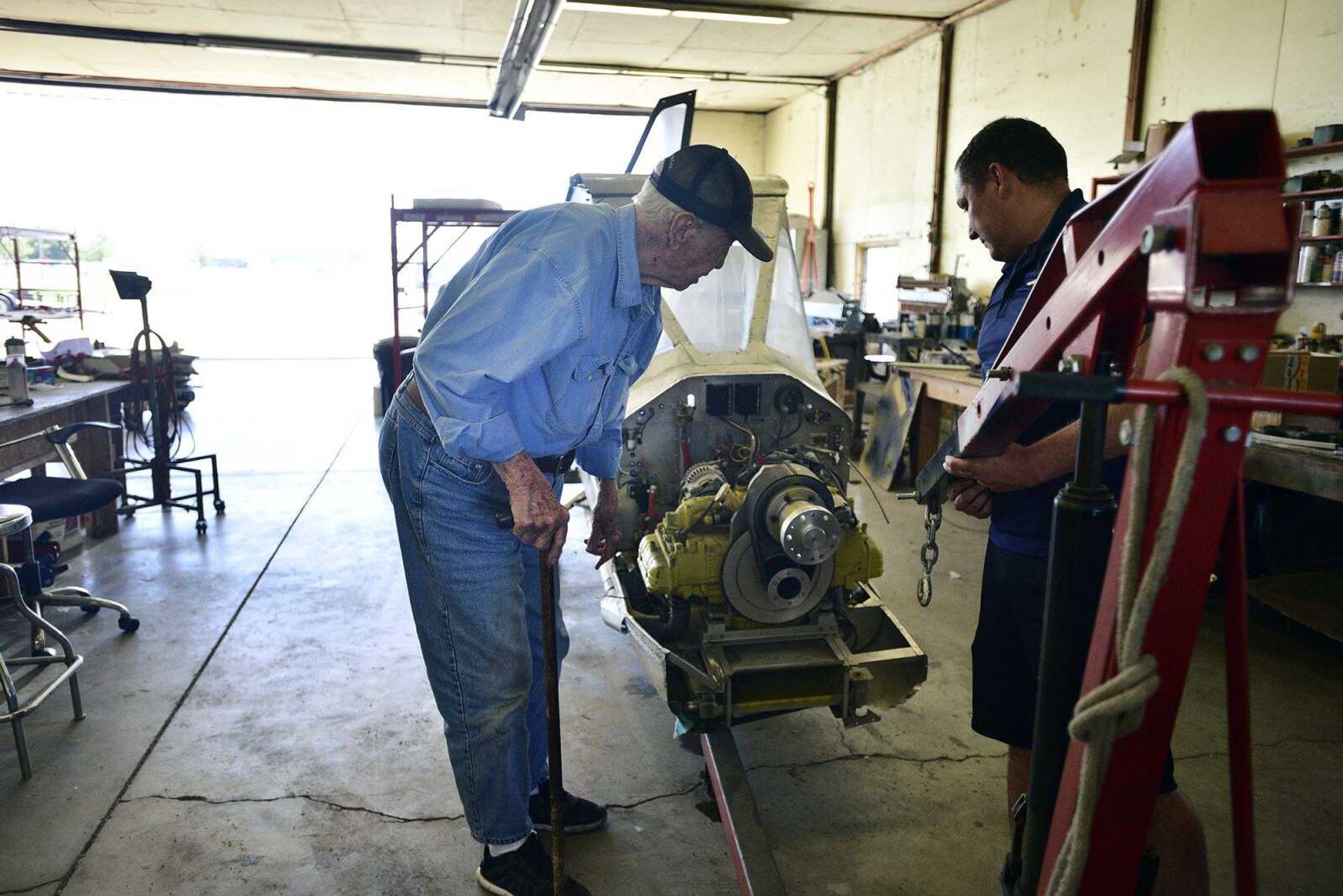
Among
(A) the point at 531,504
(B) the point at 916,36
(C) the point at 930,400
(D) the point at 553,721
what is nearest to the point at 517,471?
(A) the point at 531,504

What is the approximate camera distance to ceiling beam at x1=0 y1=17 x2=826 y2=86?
9250mm

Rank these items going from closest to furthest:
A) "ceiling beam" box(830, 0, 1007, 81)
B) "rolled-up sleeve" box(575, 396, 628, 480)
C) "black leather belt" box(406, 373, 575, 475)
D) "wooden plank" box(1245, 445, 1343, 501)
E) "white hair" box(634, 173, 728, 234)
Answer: "white hair" box(634, 173, 728, 234) < "black leather belt" box(406, 373, 575, 475) < "rolled-up sleeve" box(575, 396, 628, 480) < "wooden plank" box(1245, 445, 1343, 501) < "ceiling beam" box(830, 0, 1007, 81)

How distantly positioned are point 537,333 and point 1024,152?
1184 mm

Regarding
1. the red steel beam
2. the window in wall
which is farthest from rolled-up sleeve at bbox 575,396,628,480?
the window in wall

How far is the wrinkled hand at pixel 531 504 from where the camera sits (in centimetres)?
188

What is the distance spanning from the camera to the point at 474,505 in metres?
2.04

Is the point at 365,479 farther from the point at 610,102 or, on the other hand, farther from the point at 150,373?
the point at 610,102

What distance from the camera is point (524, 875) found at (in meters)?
2.24

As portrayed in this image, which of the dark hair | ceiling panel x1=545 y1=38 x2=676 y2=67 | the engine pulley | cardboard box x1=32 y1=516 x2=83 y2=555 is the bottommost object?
cardboard box x1=32 y1=516 x2=83 y2=555

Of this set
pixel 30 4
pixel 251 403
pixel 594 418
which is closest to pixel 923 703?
pixel 594 418

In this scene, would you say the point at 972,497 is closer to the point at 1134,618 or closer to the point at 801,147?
the point at 1134,618

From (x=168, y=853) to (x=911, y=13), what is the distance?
9.26 metres

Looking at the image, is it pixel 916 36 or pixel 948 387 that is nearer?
pixel 948 387

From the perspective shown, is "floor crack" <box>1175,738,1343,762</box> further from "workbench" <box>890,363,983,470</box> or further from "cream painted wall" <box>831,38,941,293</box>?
"cream painted wall" <box>831,38,941,293</box>
